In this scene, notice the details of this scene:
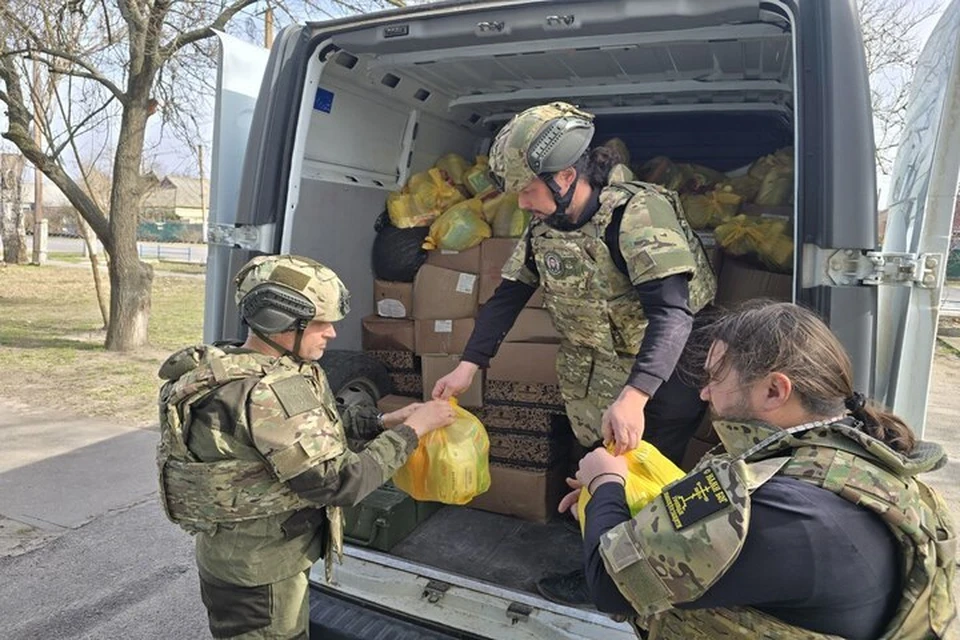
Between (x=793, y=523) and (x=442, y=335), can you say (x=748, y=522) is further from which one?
(x=442, y=335)

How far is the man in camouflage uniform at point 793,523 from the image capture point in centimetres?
114

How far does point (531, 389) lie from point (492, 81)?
1.46 m

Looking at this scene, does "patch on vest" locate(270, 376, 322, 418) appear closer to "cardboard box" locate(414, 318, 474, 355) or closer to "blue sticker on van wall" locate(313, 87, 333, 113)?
"blue sticker on van wall" locate(313, 87, 333, 113)

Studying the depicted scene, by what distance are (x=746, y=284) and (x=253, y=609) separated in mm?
2263

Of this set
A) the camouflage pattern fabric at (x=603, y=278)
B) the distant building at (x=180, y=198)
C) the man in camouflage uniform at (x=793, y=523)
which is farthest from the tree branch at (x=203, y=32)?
the distant building at (x=180, y=198)

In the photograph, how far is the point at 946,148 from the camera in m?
2.07

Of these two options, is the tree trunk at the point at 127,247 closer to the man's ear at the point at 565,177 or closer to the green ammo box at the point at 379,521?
the green ammo box at the point at 379,521

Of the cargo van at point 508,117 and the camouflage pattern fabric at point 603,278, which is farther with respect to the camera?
the camouflage pattern fabric at point 603,278

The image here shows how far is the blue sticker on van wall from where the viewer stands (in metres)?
2.97

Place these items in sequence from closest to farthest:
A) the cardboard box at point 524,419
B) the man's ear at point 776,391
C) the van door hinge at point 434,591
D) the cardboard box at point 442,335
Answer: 1. the man's ear at point 776,391
2. the van door hinge at point 434,591
3. the cardboard box at point 524,419
4. the cardboard box at point 442,335

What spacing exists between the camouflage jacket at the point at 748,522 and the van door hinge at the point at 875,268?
73 centimetres

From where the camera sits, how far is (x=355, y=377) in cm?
325

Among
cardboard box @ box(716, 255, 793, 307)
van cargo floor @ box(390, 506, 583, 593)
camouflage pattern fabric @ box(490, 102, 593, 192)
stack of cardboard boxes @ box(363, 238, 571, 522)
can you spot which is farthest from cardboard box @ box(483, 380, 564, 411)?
camouflage pattern fabric @ box(490, 102, 593, 192)

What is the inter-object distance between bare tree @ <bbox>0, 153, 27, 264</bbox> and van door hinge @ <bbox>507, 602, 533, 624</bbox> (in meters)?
25.0
